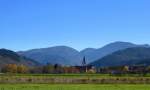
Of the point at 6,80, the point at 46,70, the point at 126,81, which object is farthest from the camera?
the point at 46,70

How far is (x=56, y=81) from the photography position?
261ft

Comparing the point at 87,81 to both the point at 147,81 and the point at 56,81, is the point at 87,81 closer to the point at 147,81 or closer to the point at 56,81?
the point at 56,81

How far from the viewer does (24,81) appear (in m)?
78.2

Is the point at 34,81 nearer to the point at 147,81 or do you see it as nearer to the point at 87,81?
the point at 87,81

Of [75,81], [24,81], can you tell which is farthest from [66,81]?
[24,81]

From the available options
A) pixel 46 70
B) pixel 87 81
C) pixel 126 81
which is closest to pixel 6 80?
pixel 87 81

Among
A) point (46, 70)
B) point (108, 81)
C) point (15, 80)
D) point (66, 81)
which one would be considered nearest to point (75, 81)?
point (66, 81)

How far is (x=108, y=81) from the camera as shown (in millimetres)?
81250

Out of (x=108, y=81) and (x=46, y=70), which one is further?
(x=46, y=70)

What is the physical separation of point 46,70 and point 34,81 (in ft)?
395

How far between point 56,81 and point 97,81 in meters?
8.82

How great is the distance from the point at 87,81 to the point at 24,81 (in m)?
12.9

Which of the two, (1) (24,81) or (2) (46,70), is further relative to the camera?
(2) (46,70)

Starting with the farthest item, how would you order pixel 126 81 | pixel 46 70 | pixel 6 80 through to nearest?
pixel 46 70
pixel 126 81
pixel 6 80
